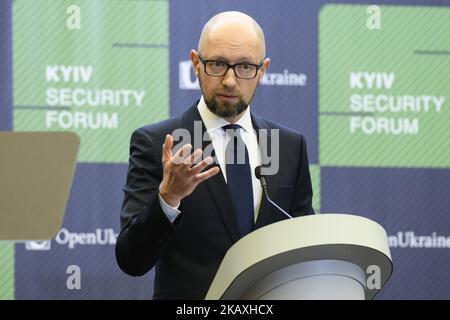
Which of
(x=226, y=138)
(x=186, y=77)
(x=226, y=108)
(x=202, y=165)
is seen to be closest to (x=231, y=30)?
(x=226, y=108)

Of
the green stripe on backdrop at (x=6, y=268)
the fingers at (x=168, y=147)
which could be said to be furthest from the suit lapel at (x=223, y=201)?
the green stripe on backdrop at (x=6, y=268)

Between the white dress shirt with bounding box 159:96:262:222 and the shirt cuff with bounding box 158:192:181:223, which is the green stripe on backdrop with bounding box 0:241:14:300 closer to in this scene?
the white dress shirt with bounding box 159:96:262:222

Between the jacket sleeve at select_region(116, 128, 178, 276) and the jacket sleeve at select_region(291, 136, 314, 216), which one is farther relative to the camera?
the jacket sleeve at select_region(291, 136, 314, 216)

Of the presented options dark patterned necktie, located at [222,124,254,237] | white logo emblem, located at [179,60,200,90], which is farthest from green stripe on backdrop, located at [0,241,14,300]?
dark patterned necktie, located at [222,124,254,237]

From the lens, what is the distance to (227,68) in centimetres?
262

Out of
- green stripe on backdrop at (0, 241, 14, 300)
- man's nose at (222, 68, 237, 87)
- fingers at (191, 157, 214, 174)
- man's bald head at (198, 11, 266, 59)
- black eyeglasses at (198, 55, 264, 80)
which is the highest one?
man's bald head at (198, 11, 266, 59)

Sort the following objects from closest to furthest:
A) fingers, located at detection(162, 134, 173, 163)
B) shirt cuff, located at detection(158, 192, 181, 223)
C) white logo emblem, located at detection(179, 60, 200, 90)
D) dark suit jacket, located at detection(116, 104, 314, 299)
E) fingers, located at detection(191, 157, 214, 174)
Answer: fingers, located at detection(191, 157, 214, 174), fingers, located at detection(162, 134, 173, 163), shirt cuff, located at detection(158, 192, 181, 223), dark suit jacket, located at detection(116, 104, 314, 299), white logo emblem, located at detection(179, 60, 200, 90)

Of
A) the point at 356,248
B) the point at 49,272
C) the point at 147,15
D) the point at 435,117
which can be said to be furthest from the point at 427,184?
the point at 356,248

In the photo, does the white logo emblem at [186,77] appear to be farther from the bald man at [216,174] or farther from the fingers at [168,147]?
the fingers at [168,147]

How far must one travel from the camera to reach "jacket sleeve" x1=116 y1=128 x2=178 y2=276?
2.22m

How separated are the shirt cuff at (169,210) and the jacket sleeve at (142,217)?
0.01 meters

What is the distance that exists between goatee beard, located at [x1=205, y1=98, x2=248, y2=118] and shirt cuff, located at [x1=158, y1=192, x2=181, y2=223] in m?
0.55
